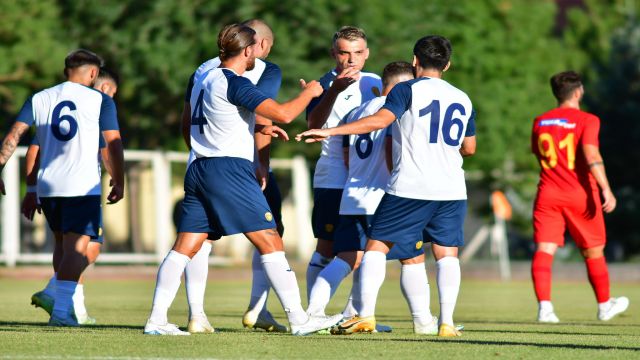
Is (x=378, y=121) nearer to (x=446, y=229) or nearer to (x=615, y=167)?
(x=446, y=229)

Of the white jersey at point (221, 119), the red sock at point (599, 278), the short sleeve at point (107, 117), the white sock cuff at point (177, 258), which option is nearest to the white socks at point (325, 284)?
the white sock cuff at point (177, 258)

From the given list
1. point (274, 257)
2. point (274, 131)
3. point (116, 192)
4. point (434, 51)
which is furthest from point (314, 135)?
point (116, 192)

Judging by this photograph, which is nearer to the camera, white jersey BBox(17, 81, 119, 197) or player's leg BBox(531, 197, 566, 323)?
white jersey BBox(17, 81, 119, 197)

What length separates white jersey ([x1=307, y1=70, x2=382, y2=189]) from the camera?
10.4 meters

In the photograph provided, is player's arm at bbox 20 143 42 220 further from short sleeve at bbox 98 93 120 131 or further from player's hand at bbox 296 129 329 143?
player's hand at bbox 296 129 329 143

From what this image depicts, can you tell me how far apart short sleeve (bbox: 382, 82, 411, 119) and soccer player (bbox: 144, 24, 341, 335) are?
1.72ft

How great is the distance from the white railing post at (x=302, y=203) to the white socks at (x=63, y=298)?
26621 millimetres

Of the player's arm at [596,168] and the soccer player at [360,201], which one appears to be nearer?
the soccer player at [360,201]

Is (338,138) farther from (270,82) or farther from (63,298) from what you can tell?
(63,298)

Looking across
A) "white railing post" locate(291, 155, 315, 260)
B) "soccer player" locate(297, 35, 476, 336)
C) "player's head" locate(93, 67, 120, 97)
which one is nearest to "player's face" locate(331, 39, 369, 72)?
"soccer player" locate(297, 35, 476, 336)

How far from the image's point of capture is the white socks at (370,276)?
9195mm

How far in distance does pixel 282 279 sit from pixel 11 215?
74.2ft

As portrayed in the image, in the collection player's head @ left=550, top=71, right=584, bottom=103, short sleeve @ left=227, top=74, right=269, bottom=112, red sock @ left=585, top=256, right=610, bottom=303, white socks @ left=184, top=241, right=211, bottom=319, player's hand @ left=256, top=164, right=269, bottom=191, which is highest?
player's head @ left=550, top=71, right=584, bottom=103

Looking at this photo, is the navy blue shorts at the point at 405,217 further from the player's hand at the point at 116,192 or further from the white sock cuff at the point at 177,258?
the player's hand at the point at 116,192
